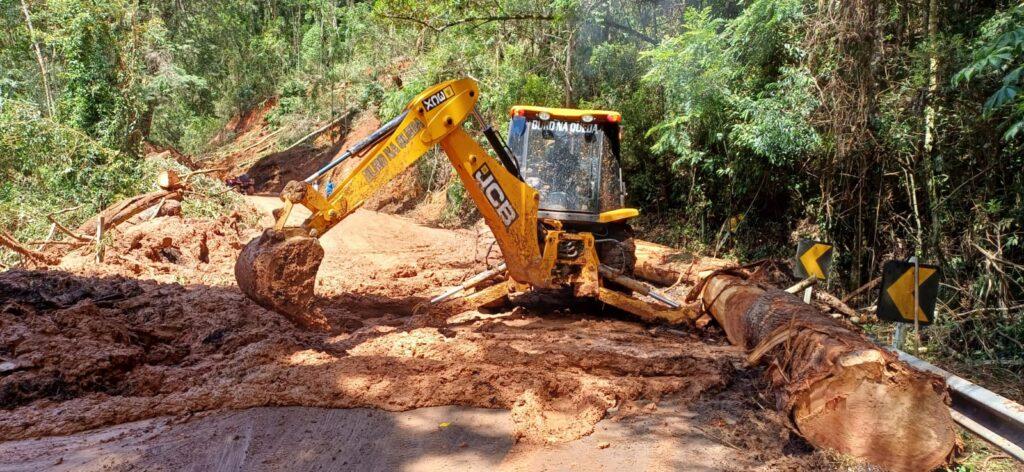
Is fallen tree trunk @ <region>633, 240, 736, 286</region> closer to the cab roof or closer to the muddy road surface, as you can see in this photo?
the cab roof

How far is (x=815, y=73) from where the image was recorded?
356 inches

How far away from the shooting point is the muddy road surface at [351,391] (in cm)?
360

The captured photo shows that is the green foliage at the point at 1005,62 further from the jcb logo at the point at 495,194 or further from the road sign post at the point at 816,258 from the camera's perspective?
the jcb logo at the point at 495,194

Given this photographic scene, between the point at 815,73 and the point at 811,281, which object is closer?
the point at 811,281

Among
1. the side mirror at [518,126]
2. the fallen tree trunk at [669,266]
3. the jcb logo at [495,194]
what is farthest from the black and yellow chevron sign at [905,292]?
the fallen tree trunk at [669,266]

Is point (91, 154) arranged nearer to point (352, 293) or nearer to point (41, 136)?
point (41, 136)

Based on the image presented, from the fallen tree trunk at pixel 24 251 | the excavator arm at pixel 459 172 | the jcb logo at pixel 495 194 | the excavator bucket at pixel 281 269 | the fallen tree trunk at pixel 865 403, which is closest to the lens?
the fallen tree trunk at pixel 865 403

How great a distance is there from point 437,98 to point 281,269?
2.03 meters

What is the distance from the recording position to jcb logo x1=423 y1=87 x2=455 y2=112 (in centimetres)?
602

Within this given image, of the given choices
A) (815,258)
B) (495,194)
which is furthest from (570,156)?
(815,258)

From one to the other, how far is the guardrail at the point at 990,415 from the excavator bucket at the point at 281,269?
4334mm

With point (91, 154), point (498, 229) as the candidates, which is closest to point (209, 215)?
point (91, 154)

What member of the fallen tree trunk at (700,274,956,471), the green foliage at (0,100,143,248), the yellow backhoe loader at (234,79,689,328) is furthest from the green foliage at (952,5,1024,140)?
the green foliage at (0,100,143,248)

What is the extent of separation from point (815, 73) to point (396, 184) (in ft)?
48.4
